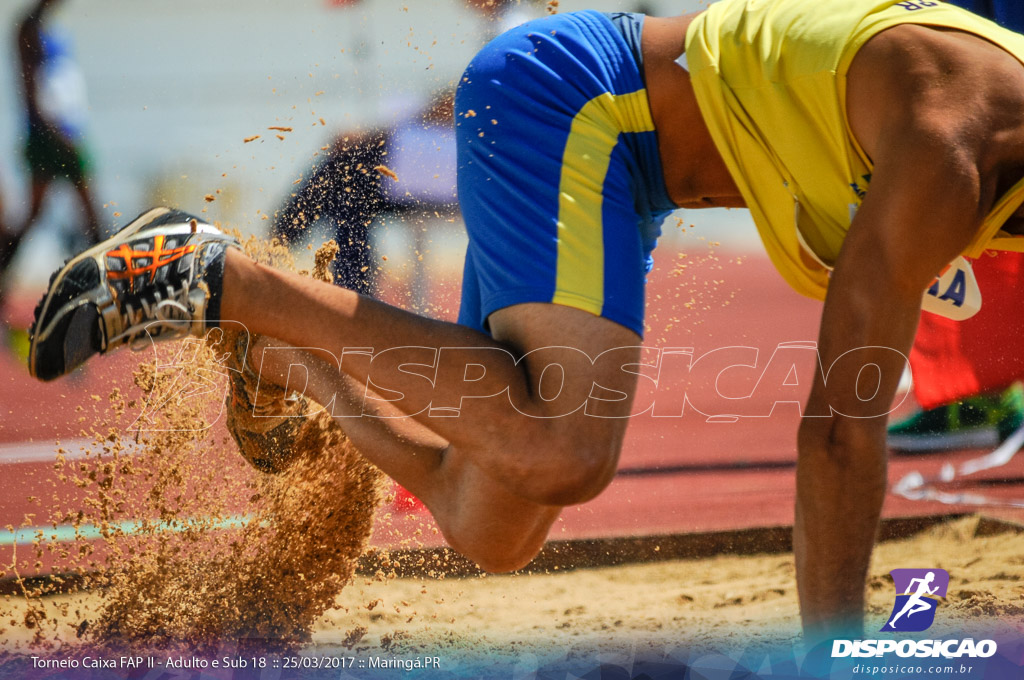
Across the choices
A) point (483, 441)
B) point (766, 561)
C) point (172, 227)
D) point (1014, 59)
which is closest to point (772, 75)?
point (1014, 59)

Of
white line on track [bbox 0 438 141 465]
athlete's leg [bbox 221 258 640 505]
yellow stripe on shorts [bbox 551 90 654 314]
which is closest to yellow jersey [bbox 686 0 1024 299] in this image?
yellow stripe on shorts [bbox 551 90 654 314]

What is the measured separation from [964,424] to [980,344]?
312mm

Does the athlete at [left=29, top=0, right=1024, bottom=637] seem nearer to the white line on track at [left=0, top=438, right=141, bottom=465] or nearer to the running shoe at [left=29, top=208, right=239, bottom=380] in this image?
the running shoe at [left=29, top=208, right=239, bottom=380]

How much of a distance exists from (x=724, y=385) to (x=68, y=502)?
2.93 meters

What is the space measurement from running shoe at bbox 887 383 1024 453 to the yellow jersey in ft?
6.55

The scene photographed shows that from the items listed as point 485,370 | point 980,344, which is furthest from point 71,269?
point 980,344

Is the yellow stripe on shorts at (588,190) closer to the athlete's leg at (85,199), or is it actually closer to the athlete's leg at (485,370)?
the athlete's leg at (485,370)

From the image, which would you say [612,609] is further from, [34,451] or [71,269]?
[34,451]

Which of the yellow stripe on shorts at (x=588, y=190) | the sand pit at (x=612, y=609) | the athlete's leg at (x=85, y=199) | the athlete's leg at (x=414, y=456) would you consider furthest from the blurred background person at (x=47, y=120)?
the yellow stripe on shorts at (x=588, y=190)

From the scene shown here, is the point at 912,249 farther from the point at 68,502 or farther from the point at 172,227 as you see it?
the point at 68,502

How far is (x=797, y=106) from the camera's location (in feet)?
4.50

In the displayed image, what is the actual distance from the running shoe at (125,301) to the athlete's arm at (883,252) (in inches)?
35.5

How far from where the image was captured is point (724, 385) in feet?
14.3

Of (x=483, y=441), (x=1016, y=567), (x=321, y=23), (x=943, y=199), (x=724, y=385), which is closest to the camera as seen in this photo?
(x=943, y=199)
